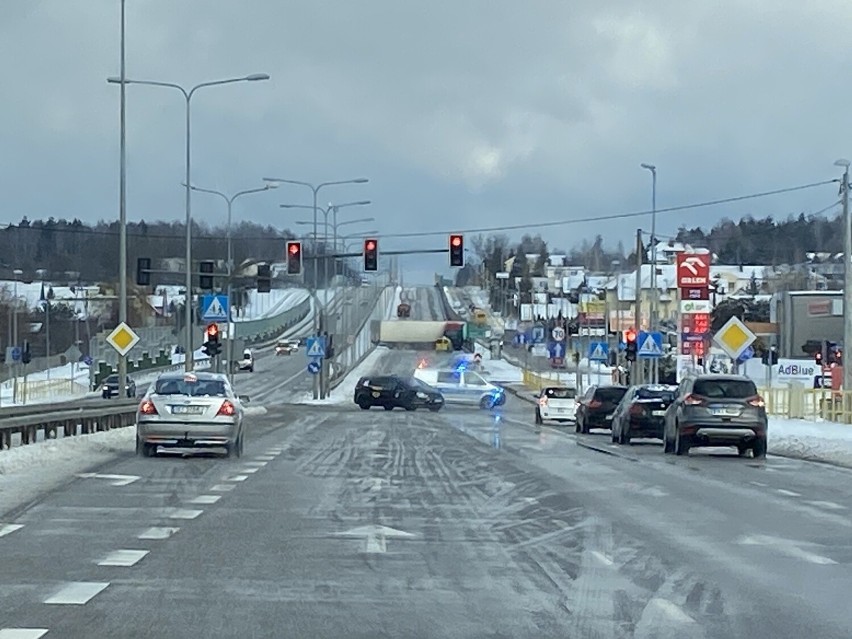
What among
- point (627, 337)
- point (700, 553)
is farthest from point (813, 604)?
point (627, 337)

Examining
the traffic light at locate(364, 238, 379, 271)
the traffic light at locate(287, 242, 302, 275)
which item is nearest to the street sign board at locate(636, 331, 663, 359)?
the traffic light at locate(364, 238, 379, 271)

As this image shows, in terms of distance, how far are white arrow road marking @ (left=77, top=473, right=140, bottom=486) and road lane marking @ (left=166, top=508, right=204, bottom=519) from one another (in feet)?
12.5

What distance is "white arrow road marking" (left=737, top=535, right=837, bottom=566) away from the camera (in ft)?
44.3

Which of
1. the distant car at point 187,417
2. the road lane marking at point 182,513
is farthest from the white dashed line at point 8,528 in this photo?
the distant car at point 187,417

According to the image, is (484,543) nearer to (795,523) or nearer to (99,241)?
(795,523)

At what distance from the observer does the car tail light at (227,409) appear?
27.1 metres

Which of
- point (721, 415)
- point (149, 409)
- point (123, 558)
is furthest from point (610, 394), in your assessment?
point (123, 558)

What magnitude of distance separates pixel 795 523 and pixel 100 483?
946 cm

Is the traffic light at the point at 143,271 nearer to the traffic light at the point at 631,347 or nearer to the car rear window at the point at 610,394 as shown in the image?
the car rear window at the point at 610,394

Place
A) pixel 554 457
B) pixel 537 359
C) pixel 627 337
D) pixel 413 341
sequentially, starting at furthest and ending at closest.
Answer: pixel 413 341
pixel 537 359
pixel 627 337
pixel 554 457

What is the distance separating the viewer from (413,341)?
160m

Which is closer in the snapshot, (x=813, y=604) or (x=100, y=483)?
(x=813, y=604)

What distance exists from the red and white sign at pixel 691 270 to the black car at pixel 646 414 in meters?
13.8

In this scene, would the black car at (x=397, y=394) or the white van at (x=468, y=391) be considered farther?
the white van at (x=468, y=391)
